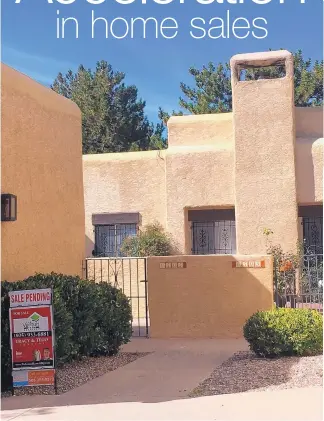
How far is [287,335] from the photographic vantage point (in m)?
10.9

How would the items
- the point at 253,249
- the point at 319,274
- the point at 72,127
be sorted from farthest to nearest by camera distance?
the point at 253,249 < the point at 319,274 < the point at 72,127

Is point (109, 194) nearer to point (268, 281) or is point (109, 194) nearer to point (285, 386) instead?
point (268, 281)

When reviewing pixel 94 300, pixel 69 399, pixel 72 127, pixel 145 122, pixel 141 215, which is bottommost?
A: pixel 69 399

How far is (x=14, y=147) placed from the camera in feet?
36.7

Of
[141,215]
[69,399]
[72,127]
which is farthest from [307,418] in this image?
[141,215]

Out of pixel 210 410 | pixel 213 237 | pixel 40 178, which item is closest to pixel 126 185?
pixel 213 237

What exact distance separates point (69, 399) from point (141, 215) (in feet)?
40.2

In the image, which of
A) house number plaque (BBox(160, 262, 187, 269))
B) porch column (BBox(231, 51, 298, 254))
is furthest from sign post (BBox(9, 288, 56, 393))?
porch column (BBox(231, 51, 298, 254))

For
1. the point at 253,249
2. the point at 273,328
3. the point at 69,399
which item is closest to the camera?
the point at 69,399

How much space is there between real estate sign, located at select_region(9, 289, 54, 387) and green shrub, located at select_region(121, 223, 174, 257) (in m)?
10.5

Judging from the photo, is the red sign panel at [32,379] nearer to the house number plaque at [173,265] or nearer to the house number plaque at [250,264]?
the house number plaque at [173,265]

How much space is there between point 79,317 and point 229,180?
936cm

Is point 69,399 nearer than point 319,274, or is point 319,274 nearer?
point 69,399

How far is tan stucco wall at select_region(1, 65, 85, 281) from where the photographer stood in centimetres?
1105
